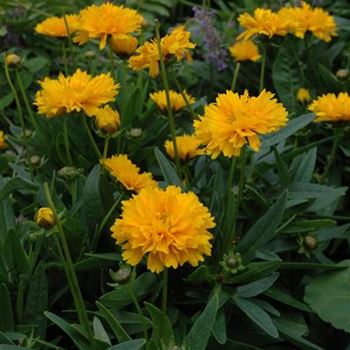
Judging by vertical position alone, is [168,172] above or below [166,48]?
below

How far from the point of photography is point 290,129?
171cm

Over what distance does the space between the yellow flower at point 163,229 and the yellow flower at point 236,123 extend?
12cm

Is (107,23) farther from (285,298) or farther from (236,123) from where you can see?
(285,298)

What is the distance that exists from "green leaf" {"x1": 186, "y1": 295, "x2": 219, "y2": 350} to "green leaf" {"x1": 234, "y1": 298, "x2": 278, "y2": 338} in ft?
0.61

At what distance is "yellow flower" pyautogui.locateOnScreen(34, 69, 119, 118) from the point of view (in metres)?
1.46

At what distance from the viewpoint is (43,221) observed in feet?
4.15

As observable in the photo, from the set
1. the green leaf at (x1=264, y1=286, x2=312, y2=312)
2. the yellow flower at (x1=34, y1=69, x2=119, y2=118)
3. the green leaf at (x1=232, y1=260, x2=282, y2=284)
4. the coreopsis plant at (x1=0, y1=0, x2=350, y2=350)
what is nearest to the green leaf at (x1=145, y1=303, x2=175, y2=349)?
the coreopsis plant at (x1=0, y1=0, x2=350, y2=350)

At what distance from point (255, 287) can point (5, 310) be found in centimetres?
51

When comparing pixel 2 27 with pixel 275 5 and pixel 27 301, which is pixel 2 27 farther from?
pixel 27 301

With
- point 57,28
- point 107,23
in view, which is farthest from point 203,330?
point 57,28

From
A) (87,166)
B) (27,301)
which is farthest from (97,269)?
(87,166)

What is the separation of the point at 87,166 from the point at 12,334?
0.51 metres

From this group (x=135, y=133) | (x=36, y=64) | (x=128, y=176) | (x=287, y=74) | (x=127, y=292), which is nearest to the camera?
(x=127, y=292)

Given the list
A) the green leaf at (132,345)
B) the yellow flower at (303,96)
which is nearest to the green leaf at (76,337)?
the green leaf at (132,345)
